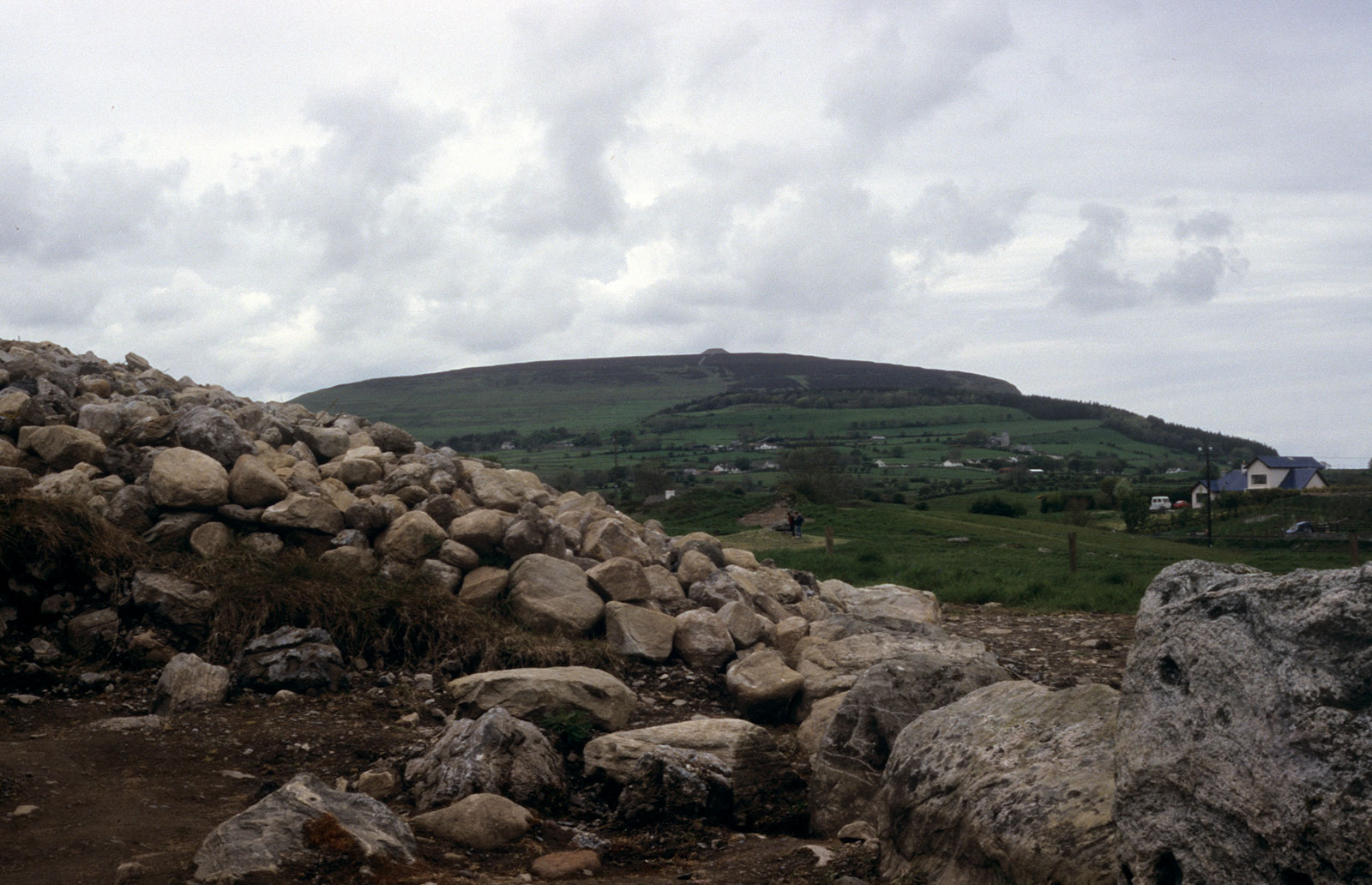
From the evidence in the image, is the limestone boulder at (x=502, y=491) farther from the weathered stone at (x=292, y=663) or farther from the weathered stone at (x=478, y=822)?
the weathered stone at (x=478, y=822)

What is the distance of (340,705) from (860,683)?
165 inches

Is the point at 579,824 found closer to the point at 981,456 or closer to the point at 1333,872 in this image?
the point at 1333,872

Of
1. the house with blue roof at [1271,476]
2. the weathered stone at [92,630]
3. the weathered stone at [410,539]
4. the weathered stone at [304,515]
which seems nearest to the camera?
the weathered stone at [92,630]

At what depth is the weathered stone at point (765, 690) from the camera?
888 centimetres

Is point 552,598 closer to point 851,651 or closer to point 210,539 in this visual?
point 851,651

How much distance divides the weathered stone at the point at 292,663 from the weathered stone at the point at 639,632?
2.55 m

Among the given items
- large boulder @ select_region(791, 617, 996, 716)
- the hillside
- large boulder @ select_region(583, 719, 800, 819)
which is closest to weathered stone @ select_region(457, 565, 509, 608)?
large boulder @ select_region(791, 617, 996, 716)

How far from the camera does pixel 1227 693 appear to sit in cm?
362

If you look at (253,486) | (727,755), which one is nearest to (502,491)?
(253,486)

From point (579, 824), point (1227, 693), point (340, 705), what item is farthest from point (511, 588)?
point (1227, 693)

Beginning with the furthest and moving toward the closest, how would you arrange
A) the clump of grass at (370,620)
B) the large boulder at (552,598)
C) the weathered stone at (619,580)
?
the weathered stone at (619,580) → the large boulder at (552,598) → the clump of grass at (370,620)

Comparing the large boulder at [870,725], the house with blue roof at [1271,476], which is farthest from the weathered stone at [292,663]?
the house with blue roof at [1271,476]

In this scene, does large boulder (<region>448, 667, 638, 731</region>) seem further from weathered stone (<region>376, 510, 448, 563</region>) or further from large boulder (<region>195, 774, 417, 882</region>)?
weathered stone (<region>376, 510, 448, 563</region>)

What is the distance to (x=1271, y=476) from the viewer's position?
6750cm
